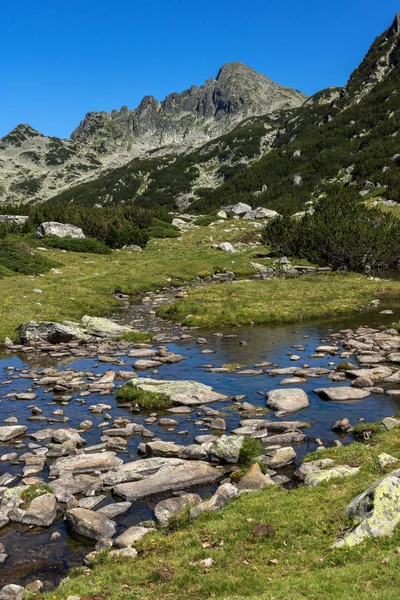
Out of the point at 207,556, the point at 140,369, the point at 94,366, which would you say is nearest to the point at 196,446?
the point at 207,556

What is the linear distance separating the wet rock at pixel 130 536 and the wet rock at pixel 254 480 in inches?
110

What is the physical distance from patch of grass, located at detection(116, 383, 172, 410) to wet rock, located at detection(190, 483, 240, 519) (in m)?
7.40

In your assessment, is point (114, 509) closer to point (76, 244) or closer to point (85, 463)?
point (85, 463)

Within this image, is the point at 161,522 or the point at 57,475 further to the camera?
the point at 57,475

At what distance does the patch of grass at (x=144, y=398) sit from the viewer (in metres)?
18.8

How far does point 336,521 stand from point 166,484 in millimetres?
4802

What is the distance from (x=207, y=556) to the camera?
8969 millimetres

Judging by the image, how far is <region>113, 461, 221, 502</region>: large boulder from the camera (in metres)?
12.3

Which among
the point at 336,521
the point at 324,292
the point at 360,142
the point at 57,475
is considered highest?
→ the point at 360,142

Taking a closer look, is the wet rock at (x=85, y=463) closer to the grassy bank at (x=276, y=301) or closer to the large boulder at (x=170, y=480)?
the large boulder at (x=170, y=480)

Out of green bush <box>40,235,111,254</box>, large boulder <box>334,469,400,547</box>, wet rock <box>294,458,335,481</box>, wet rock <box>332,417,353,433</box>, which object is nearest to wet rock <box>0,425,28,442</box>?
wet rock <box>294,458,335,481</box>

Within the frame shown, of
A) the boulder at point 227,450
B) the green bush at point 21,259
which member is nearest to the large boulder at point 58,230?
the green bush at point 21,259

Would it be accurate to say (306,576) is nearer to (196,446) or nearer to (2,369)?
(196,446)

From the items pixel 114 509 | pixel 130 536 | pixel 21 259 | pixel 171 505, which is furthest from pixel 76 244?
pixel 130 536
